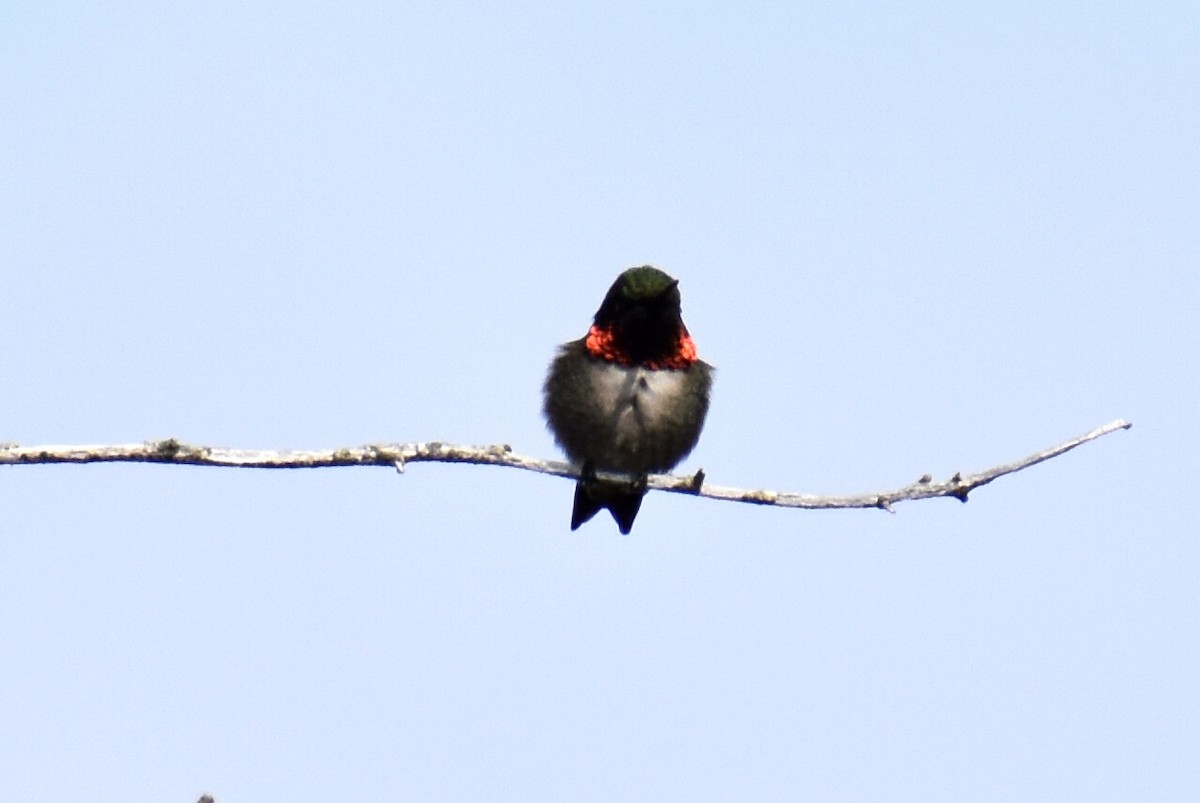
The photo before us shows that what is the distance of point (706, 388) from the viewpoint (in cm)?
905

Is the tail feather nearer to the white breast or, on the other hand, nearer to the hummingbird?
the hummingbird

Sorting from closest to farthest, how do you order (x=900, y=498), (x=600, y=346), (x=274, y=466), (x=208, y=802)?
(x=208, y=802) → (x=274, y=466) → (x=900, y=498) → (x=600, y=346)

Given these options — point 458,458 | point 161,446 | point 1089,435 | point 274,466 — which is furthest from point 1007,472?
point 161,446

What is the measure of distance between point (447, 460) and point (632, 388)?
9.42 ft

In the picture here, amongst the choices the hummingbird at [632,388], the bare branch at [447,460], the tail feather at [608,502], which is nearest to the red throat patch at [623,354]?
the hummingbird at [632,388]

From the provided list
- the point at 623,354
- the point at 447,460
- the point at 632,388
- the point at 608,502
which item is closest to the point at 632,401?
the point at 632,388

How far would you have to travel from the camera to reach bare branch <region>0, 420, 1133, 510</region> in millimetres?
4809

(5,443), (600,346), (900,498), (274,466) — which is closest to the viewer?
(5,443)

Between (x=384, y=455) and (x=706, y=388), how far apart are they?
364 cm

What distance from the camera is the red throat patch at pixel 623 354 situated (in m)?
8.71

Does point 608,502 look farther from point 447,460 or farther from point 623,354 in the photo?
point 447,460

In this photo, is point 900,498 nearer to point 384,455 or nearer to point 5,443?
point 384,455

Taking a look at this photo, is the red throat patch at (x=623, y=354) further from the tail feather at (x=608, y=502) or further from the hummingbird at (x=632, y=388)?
the tail feather at (x=608, y=502)

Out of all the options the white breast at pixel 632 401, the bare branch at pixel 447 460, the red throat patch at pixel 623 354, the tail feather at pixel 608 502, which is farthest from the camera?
the tail feather at pixel 608 502
